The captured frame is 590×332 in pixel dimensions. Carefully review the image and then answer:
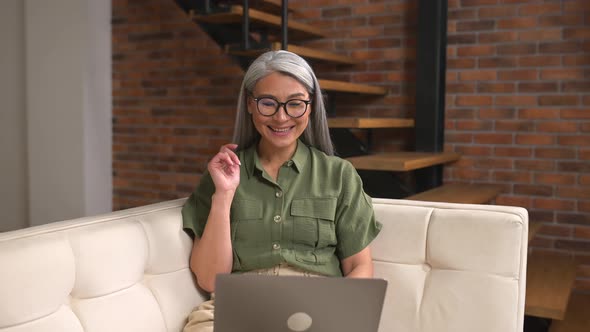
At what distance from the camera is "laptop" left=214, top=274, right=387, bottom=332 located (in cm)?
108

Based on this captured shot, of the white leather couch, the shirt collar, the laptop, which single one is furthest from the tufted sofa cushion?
the laptop

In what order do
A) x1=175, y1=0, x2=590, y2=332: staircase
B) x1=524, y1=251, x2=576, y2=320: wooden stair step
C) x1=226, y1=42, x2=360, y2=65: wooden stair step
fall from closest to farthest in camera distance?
x1=524, y1=251, x2=576, y2=320: wooden stair step → x1=175, y1=0, x2=590, y2=332: staircase → x1=226, y1=42, x2=360, y2=65: wooden stair step

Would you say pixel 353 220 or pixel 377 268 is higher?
pixel 353 220

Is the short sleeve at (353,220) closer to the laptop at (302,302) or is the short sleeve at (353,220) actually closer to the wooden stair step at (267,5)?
the laptop at (302,302)

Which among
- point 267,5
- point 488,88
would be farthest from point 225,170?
point 488,88

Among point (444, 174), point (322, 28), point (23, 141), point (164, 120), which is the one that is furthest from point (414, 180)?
point (23, 141)

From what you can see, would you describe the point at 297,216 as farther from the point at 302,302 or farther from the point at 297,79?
the point at 302,302

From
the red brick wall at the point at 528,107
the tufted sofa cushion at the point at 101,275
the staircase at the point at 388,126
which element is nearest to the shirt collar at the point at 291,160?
the tufted sofa cushion at the point at 101,275

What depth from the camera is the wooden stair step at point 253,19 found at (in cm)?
287

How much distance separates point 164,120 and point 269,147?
2.82m

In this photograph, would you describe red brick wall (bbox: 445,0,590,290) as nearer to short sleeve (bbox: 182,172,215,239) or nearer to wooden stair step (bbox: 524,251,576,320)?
wooden stair step (bbox: 524,251,576,320)

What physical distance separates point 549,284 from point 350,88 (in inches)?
53.0

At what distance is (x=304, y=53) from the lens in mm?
3059

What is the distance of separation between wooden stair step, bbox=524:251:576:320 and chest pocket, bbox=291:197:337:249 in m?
1.12
